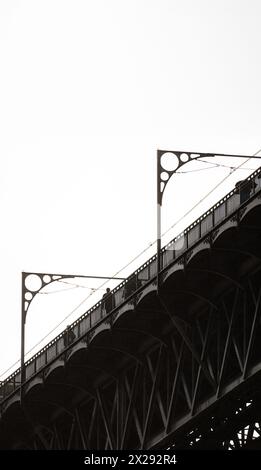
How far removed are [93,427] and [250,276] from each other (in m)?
19.8

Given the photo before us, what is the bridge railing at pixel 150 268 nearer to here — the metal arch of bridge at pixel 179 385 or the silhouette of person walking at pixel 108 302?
the silhouette of person walking at pixel 108 302

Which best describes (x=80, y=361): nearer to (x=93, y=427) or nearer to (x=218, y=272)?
(x=93, y=427)

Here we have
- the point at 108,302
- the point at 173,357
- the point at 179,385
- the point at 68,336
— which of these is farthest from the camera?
the point at 68,336

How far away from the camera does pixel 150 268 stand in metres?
95.6

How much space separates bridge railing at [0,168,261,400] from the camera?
87.5 m

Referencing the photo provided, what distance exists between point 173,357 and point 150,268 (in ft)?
14.1

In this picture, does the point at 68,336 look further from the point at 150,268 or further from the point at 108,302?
the point at 150,268

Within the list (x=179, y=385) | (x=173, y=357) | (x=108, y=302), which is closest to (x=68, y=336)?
(x=108, y=302)

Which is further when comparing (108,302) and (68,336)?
(68,336)

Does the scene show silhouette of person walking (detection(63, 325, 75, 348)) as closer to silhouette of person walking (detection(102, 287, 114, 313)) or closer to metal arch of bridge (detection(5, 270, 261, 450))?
metal arch of bridge (detection(5, 270, 261, 450))

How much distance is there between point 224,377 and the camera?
9019cm

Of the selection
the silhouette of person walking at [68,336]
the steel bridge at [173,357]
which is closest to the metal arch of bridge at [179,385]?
the steel bridge at [173,357]

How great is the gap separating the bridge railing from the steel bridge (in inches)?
3.0

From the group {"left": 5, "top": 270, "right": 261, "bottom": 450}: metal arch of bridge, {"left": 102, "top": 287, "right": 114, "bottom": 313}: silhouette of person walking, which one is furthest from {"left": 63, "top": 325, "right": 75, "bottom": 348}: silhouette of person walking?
{"left": 102, "top": 287, "right": 114, "bottom": 313}: silhouette of person walking
